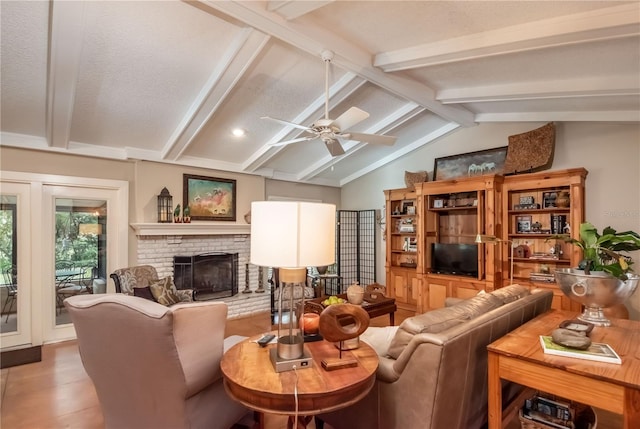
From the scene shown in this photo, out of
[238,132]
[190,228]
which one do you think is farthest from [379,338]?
[190,228]

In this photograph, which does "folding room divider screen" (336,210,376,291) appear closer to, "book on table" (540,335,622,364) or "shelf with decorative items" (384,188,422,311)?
"shelf with decorative items" (384,188,422,311)

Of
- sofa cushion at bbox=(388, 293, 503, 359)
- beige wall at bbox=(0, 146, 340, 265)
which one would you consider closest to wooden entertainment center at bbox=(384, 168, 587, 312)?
sofa cushion at bbox=(388, 293, 503, 359)

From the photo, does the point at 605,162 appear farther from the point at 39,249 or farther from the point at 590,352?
the point at 39,249

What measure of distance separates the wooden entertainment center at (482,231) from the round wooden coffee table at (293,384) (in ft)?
9.95

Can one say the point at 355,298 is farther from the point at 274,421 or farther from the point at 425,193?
the point at 425,193

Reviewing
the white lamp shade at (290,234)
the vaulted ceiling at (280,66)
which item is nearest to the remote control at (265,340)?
the white lamp shade at (290,234)

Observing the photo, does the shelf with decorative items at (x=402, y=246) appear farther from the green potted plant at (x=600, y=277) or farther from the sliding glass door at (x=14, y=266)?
the sliding glass door at (x=14, y=266)

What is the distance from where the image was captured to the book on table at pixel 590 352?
1.42 metres

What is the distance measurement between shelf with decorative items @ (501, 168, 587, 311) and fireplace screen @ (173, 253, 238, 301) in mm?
4105

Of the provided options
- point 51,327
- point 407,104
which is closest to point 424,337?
point 407,104

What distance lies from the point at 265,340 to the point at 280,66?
103 inches

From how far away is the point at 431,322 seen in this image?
1.80 meters

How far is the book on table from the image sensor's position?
4.66 ft

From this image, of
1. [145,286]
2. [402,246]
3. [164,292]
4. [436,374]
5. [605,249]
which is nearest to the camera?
[436,374]
